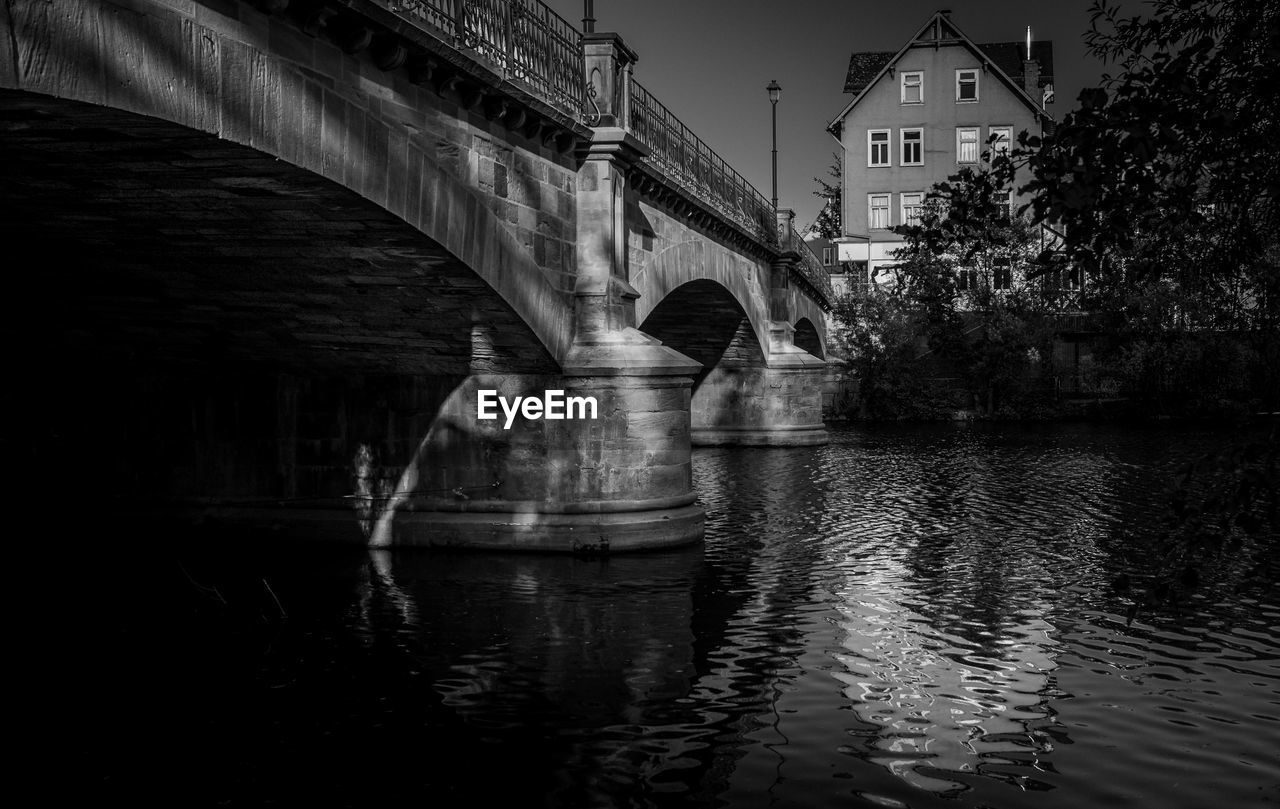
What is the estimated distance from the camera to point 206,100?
7.71 meters

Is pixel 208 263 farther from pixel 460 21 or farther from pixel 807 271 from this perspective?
pixel 807 271

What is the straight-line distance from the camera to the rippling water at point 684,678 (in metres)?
7.09

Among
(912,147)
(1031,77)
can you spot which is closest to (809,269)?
(912,147)

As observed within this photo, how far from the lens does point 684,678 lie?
9.34 m

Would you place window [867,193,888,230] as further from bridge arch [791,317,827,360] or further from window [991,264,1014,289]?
bridge arch [791,317,827,360]

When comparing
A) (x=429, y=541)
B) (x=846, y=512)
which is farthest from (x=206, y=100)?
(x=846, y=512)

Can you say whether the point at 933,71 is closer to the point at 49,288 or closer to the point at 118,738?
the point at 49,288

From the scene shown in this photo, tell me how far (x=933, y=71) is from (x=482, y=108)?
41.4m

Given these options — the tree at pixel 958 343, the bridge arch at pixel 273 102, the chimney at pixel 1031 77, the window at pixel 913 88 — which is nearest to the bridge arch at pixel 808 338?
the tree at pixel 958 343

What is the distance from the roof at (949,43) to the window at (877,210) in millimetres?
3551

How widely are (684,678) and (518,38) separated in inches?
277

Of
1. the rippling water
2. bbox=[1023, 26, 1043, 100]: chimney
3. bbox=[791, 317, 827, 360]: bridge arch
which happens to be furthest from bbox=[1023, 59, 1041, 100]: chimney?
the rippling water

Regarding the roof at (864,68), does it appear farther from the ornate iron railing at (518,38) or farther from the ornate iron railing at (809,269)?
the ornate iron railing at (518,38)

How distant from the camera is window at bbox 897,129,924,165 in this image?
50562mm
